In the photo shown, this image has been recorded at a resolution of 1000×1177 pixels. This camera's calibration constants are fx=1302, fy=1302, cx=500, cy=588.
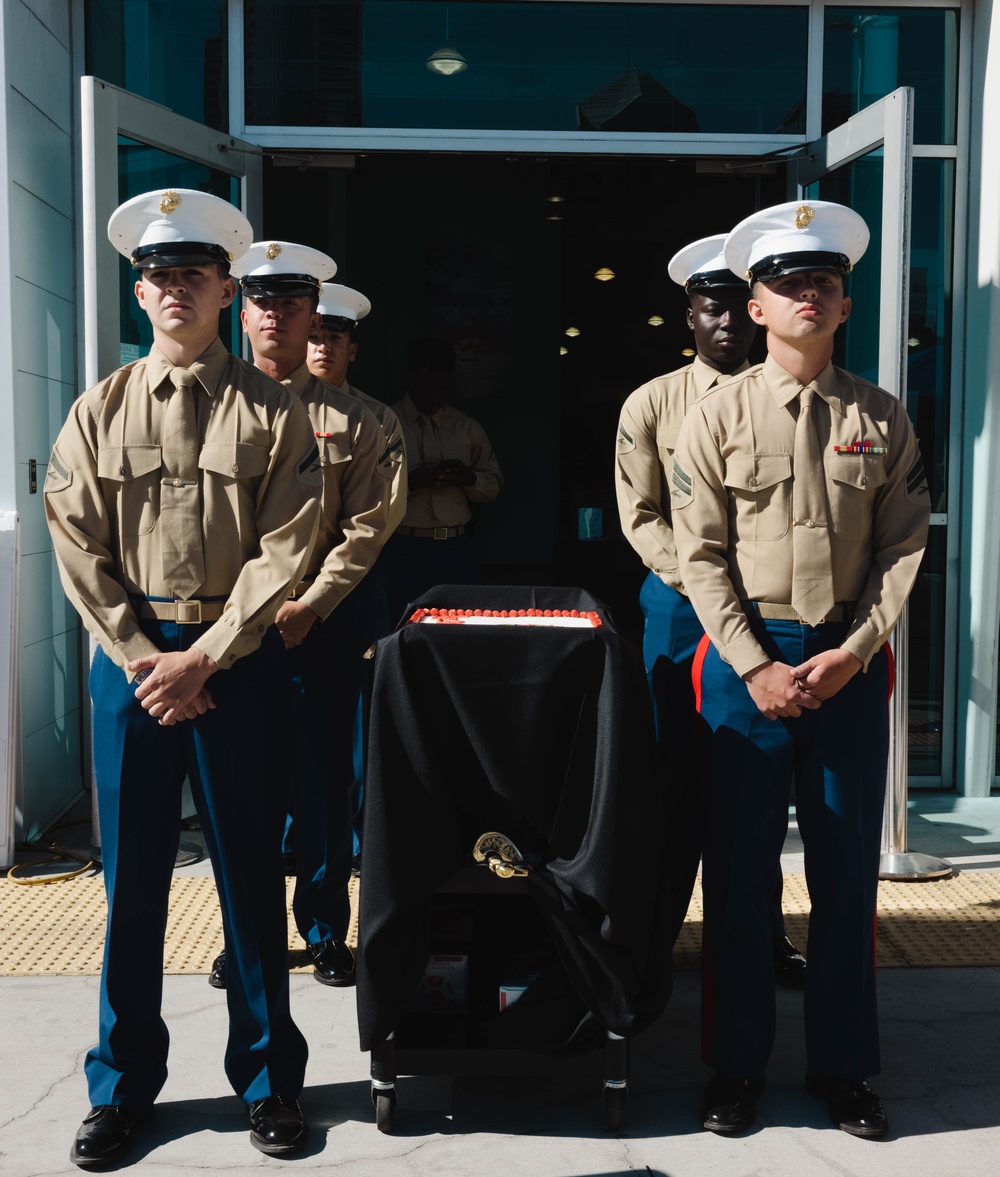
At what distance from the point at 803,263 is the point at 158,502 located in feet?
4.63

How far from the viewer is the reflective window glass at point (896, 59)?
5.25 metres

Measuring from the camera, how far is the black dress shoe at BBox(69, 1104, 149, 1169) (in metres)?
2.53

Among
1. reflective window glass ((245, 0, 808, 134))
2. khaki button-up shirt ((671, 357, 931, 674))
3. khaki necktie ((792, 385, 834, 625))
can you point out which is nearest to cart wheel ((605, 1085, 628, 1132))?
khaki button-up shirt ((671, 357, 931, 674))

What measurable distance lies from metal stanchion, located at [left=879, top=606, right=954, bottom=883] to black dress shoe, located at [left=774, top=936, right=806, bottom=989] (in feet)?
2.69

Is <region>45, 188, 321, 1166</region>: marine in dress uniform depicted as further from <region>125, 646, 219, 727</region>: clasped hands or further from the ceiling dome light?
the ceiling dome light

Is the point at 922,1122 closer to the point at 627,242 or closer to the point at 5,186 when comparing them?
the point at 5,186

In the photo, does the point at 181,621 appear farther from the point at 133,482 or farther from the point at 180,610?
the point at 133,482

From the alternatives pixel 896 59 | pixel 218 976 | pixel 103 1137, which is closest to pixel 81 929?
pixel 218 976

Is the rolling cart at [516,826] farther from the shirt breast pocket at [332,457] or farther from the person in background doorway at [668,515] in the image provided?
the shirt breast pocket at [332,457]

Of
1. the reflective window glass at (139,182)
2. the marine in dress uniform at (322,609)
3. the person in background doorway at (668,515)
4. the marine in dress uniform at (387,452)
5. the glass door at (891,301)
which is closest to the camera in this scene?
the person in background doorway at (668,515)

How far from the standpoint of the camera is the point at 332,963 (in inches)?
138

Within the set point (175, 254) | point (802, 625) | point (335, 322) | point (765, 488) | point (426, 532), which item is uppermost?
point (335, 322)

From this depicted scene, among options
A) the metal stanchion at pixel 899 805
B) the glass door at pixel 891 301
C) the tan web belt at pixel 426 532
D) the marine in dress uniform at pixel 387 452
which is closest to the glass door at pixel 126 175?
the marine in dress uniform at pixel 387 452

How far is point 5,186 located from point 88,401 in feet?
7.27
